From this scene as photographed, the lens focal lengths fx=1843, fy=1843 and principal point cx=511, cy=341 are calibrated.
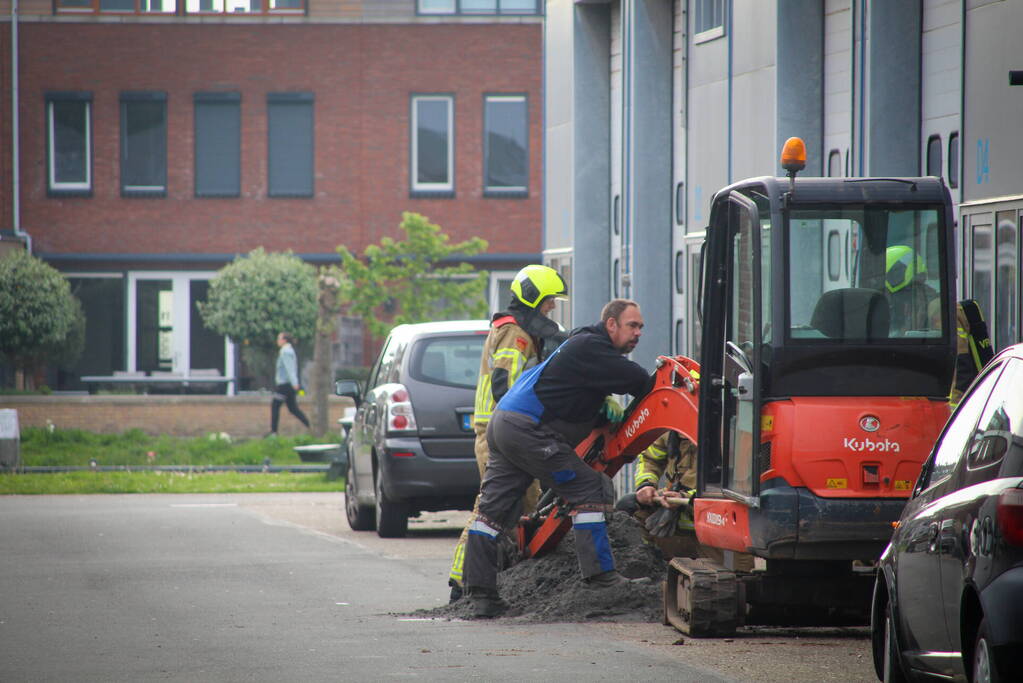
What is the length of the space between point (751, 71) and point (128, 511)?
8.50 metres

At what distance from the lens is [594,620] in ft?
34.2

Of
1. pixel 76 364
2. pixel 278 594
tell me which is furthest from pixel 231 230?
pixel 278 594

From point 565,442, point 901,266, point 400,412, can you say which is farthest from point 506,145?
point 901,266

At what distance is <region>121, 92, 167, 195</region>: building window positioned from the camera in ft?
129

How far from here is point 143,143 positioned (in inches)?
1551

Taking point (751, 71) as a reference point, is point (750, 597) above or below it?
below

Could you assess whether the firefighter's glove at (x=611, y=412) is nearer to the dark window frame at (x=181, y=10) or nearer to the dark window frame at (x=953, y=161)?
the dark window frame at (x=953, y=161)

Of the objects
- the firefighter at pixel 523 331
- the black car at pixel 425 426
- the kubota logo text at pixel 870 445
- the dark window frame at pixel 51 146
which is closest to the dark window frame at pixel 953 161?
the firefighter at pixel 523 331

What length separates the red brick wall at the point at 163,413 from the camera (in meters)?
32.5

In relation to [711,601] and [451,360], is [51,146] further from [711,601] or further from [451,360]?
[711,601]

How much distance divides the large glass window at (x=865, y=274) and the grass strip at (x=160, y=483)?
1490 centimetres

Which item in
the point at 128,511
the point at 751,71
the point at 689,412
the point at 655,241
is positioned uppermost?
the point at 751,71

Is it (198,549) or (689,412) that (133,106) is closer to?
(198,549)

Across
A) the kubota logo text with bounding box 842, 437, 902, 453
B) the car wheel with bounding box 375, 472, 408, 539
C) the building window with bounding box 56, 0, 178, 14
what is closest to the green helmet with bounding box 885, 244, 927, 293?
the kubota logo text with bounding box 842, 437, 902, 453
